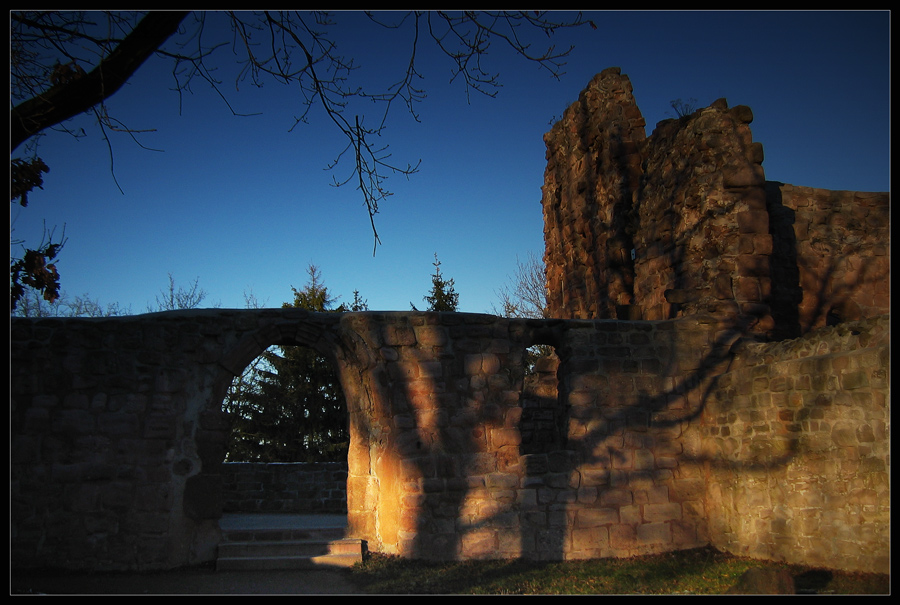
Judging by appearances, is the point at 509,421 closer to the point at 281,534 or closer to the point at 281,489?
the point at 281,534

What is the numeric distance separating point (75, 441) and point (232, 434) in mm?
9066

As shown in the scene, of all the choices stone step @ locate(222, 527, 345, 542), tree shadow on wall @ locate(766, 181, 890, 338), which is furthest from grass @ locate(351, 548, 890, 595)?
tree shadow on wall @ locate(766, 181, 890, 338)

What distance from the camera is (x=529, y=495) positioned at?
Result: 7.97m

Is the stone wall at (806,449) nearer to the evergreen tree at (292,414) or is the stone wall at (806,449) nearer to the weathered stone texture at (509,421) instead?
the weathered stone texture at (509,421)

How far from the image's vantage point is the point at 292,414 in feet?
54.2

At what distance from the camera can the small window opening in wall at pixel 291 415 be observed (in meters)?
16.3

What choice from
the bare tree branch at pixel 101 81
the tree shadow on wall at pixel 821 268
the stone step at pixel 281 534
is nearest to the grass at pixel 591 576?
the stone step at pixel 281 534

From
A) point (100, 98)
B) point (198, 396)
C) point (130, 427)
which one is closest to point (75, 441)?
point (130, 427)

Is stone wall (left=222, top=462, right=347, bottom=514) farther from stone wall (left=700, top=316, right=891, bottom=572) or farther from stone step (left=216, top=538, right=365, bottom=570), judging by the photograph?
stone wall (left=700, top=316, right=891, bottom=572)

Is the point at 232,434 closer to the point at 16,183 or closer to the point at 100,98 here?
the point at 16,183

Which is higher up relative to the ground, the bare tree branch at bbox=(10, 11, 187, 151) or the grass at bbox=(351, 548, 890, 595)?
the bare tree branch at bbox=(10, 11, 187, 151)

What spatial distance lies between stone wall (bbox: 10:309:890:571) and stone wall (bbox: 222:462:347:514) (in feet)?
11.1

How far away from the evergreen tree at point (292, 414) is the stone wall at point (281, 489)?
14.2 ft

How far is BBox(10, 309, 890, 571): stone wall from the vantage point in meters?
7.38
